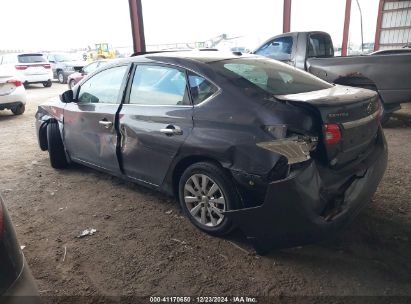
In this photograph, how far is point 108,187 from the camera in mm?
4031

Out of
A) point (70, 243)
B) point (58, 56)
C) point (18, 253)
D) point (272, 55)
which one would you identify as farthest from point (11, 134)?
point (58, 56)

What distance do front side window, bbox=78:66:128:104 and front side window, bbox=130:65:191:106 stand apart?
0.80 feet

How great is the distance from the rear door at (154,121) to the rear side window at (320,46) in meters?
4.70

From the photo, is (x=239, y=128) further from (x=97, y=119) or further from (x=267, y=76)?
(x=97, y=119)

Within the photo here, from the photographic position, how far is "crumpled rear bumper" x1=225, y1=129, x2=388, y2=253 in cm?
224

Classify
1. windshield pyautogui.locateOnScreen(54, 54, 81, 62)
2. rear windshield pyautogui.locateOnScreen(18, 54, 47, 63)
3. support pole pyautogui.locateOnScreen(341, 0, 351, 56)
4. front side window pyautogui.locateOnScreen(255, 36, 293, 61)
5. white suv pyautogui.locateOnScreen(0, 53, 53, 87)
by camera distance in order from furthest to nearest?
windshield pyautogui.locateOnScreen(54, 54, 81, 62)
rear windshield pyautogui.locateOnScreen(18, 54, 47, 63)
white suv pyautogui.locateOnScreen(0, 53, 53, 87)
support pole pyautogui.locateOnScreen(341, 0, 351, 56)
front side window pyautogui.locateOnScreen(255, 36, 293, 61)

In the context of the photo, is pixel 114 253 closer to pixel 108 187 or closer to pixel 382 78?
pixel 108 187

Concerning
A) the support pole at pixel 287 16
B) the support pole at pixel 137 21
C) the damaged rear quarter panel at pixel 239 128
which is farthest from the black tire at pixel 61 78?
the damaged rear quarter panel at pixel 239 128

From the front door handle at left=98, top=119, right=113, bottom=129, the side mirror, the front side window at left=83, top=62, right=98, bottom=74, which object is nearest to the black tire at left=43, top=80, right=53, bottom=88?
the front side window at left=83, top=62, right=98, bottom=74

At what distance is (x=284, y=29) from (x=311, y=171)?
36.2ft

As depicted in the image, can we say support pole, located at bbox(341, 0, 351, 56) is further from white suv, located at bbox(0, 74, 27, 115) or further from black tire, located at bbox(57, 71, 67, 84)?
black tire, located at bbox(57, 71, 67, 84)

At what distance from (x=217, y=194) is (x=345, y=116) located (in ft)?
3.76

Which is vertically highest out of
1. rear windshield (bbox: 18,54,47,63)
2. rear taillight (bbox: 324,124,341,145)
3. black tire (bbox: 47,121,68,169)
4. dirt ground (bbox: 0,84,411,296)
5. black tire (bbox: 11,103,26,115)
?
rear taillight (bbox: 324,124,341,145)

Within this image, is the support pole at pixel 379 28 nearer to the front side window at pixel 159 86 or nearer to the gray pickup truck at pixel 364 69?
the gray pickup truck at pixel 364 69
